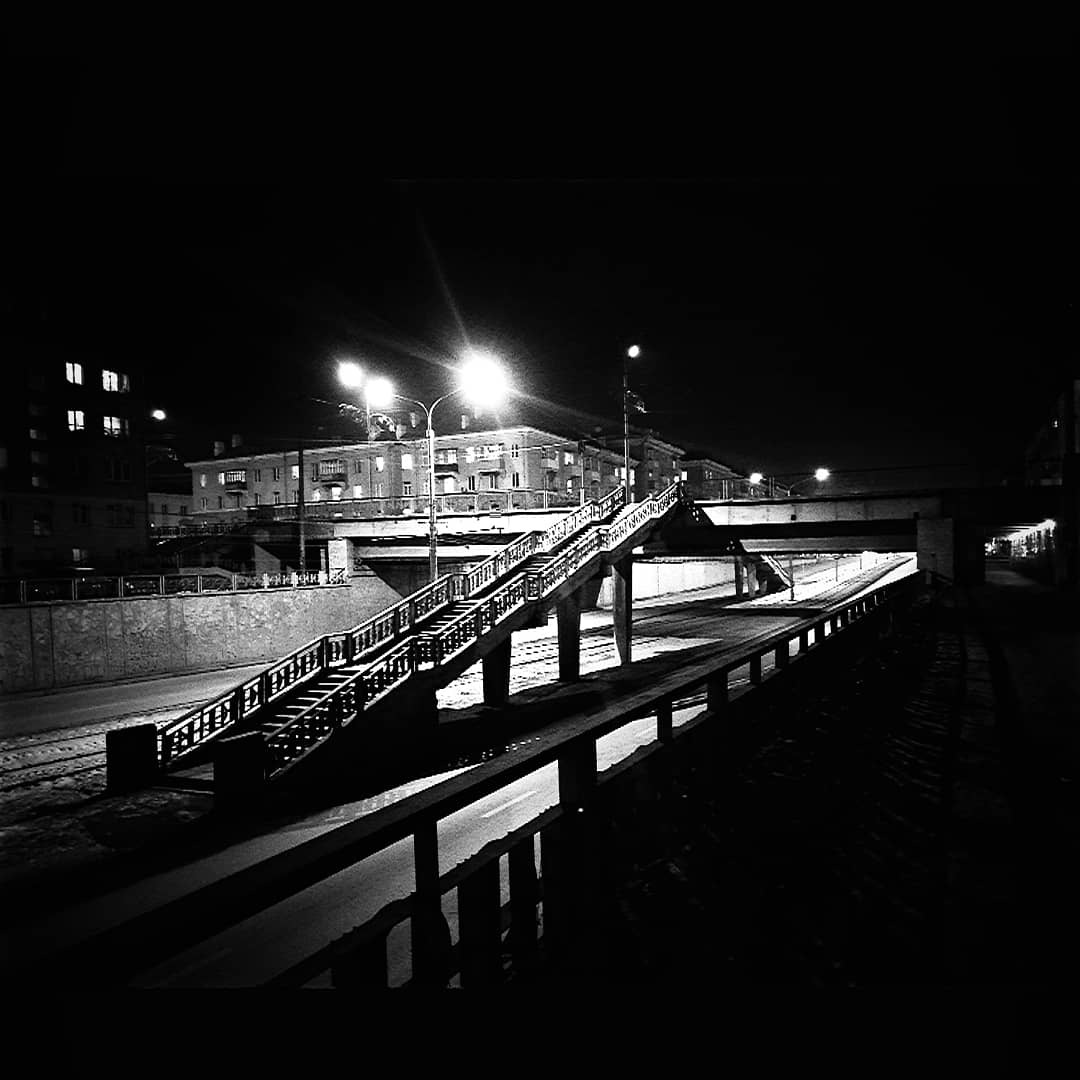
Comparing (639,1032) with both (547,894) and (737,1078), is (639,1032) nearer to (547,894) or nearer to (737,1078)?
(737,1078)

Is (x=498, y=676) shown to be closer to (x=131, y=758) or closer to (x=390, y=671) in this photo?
(x=390, y=671)

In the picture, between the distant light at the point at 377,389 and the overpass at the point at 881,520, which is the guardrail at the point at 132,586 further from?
the overpass at the point at 881,520

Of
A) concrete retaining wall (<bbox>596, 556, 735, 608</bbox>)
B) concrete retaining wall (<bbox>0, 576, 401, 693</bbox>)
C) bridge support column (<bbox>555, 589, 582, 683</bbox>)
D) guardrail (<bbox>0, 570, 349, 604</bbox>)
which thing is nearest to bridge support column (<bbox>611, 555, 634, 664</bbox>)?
bridge support column (<bbox>555, 589, 582, 683</bbox>)

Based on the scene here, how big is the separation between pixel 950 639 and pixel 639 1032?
19.6 metres

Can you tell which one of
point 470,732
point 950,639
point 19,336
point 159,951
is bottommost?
point 470,732

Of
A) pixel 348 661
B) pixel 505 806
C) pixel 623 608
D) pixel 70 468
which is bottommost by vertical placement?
pixel 505 806

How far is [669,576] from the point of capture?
198ft

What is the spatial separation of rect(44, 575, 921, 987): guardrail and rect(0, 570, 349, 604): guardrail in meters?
28.5

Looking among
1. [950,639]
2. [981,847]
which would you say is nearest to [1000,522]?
[950,639]

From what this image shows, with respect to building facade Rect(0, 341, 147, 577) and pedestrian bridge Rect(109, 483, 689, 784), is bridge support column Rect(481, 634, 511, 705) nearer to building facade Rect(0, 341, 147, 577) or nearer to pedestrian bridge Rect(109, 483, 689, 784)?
pedestrian bridge Rect(109, 483, 689, 784)

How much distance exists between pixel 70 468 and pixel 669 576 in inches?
1691

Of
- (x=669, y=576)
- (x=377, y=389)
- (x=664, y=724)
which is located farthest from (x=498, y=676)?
(x=669, y=576)

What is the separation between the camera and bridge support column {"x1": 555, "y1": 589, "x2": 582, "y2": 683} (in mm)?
24172

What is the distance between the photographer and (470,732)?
1881 cm
